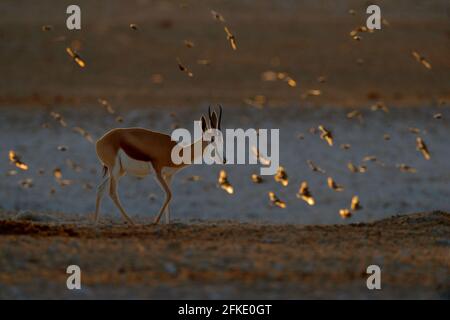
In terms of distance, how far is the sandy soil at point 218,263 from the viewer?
9.42 meters

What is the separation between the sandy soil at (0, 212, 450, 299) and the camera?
942 centimetres

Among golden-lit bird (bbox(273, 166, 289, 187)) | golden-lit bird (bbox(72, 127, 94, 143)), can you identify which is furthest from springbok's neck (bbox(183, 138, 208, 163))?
golden-lit bird (bbox(72, 127, 94, 143))

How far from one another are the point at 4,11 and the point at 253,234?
33.7 m

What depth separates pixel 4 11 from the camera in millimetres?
43688

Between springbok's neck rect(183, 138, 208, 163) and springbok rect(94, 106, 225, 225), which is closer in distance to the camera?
springbok rect(94, 106, 225, 225)

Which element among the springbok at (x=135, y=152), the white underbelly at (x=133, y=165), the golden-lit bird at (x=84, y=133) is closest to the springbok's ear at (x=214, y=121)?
the springbok at (x=135, y=152)

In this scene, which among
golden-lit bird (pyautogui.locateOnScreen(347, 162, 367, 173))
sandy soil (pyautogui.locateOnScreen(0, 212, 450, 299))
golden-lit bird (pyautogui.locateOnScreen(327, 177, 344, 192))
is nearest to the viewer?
sandy soil (pyautogui.locateOnScreen(0, 212, 450, 299))

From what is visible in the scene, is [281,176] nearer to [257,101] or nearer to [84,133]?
[84,133]

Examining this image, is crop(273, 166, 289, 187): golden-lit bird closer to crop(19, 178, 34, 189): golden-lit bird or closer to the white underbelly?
the white underbelly

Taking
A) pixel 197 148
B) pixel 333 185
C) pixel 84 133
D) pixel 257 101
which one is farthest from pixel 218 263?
pixel 257 101

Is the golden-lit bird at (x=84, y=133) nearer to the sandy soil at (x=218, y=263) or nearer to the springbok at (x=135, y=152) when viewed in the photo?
the springbok at (x=135, y=152)

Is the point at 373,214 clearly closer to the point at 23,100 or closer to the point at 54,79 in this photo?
the point at 23,100

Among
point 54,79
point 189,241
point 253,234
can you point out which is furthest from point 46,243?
point 54,79

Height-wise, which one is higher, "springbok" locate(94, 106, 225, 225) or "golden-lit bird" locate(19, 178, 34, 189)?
"golden-lit bird" locate(19, 178, 34, 189)
